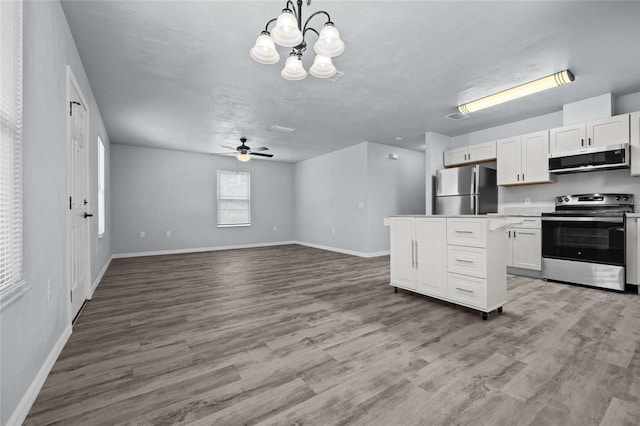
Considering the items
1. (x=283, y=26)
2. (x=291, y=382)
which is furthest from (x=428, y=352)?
(x=283, y=26)

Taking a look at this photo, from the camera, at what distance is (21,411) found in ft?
4.33

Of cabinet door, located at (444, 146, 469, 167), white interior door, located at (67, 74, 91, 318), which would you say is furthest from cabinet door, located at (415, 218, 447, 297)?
white interior door, located at (67, 74, 91, 318)

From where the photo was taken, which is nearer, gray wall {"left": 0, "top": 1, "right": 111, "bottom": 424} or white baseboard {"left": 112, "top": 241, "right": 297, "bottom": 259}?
gray wall {"left": 0, "top": 1, "right": 111, "bottom": 424}

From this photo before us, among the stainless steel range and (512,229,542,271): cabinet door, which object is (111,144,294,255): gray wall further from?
the stainless steel range

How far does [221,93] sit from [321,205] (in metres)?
4.47

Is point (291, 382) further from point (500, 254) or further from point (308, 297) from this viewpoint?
point (500, 254)

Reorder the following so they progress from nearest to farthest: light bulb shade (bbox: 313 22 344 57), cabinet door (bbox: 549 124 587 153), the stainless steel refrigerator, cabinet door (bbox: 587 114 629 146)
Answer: light bulb shade (bbox: 313 22 344 57), cabinet door (bbox: 587 114 629 146), cabinet door (bbox: 549 124 587 153), the stainless steel refrigerator

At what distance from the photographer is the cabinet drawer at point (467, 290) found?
2.57 meters

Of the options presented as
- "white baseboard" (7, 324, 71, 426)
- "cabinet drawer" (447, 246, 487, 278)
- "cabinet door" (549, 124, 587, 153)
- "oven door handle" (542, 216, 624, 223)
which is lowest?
"white baseboard" (7, 324, 71, 426)

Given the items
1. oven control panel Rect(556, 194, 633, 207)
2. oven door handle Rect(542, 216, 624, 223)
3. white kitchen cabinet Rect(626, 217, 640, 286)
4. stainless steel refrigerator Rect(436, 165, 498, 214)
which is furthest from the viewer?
stainless steel refrigerator Rect(436, 165, 498, 214)

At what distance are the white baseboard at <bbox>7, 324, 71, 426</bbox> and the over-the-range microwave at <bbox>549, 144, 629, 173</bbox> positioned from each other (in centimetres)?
582

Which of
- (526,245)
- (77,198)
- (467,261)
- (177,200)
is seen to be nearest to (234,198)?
(177,200)

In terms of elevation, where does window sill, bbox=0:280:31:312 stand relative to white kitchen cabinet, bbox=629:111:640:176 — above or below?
below

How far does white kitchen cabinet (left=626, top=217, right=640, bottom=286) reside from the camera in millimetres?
3330
